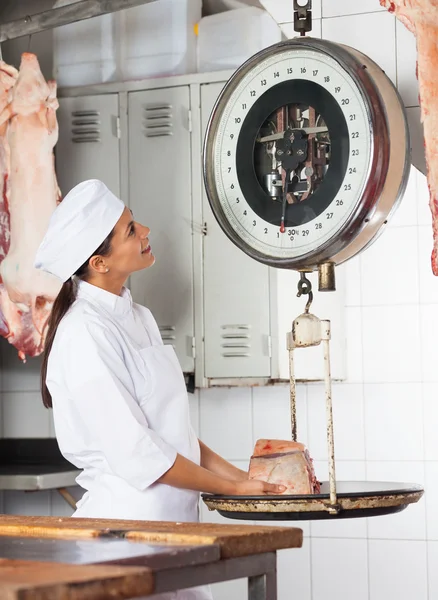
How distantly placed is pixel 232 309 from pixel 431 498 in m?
1.04

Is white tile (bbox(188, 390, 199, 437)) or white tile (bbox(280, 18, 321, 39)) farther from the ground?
white tile (bbox(280, 18, 321, 39))

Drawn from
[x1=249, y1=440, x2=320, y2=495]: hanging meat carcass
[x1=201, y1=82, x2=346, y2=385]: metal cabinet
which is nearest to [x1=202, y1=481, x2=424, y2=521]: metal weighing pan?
Answer: [x1=249, y1=440, x2=320, y2=495]: hanging meat carcass

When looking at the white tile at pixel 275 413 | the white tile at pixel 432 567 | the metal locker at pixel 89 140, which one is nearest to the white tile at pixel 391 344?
the white tile at pixel 275 413

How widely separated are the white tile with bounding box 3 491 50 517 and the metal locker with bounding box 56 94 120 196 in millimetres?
1399

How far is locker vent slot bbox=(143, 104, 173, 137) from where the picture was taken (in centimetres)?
373

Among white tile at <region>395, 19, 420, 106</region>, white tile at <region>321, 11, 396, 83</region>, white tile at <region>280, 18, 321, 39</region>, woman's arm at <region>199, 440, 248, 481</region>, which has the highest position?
white tile at <region>280, 18, 321, 39</region>

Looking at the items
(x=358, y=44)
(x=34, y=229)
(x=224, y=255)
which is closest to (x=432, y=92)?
(x=358, y=44)

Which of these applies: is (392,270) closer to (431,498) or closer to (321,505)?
(431,498)

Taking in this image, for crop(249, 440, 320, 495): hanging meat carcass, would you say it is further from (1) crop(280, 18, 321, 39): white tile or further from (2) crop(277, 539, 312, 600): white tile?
(2) crop(277, 539, 312, 600): white tile

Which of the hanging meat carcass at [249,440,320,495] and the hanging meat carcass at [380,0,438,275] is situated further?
the hanging meat carcass at [380,0,438,275]

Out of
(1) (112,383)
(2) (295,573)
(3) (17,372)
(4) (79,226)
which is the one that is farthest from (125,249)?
(3) (17,372)

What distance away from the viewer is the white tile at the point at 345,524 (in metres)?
3.55

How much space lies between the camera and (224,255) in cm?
363

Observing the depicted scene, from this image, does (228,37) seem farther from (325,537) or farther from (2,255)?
(325,537)
